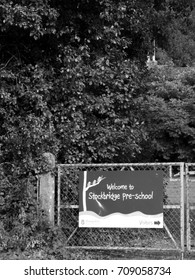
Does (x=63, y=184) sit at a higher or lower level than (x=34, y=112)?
lower

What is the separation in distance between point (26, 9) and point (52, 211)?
328cm

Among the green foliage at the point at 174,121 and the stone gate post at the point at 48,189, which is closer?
the stone gate post at the point at 48,189

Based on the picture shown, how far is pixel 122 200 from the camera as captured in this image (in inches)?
313

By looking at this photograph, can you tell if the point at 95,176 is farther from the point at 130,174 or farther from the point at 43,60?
the point at 43,60

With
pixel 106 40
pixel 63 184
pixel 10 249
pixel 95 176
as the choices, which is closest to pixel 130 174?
pixel 95 176

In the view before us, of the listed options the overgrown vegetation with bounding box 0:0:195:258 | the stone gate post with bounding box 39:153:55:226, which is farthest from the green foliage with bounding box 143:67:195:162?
the stone gate post with bounding box 39:153:55:226

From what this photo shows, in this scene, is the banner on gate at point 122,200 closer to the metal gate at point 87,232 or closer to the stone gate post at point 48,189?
the metal gate at point 87,232

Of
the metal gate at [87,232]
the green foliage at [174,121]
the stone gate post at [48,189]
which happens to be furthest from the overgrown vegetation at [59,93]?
the green foliage at [174,121]

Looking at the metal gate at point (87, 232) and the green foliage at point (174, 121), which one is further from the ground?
the green foliage at point (174, 121)

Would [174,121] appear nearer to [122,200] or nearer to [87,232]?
[87,232]

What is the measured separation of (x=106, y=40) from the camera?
31.3ft

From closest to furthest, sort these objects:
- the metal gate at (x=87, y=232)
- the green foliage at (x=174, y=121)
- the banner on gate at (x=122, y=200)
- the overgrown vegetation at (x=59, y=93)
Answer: the banner on gate at (x=122, y=200), the metal gate at (x=87, y=232), the overgrown vegetation at (x=59, y=93), the green foliage at (x=174, y=121)

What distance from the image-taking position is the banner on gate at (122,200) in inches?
310

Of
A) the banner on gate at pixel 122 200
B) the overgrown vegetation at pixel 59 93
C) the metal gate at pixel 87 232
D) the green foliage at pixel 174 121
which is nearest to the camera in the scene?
the banner on gate at pixel 122 200
